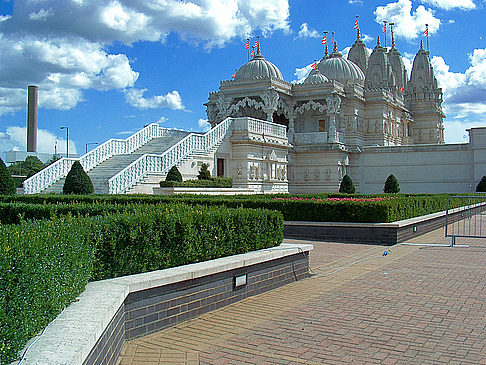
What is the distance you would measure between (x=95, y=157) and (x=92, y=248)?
80.7ft

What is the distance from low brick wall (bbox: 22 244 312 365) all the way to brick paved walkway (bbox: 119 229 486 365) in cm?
18

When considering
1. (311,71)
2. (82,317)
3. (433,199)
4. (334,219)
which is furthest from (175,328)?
(311,71)

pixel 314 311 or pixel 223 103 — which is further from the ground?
pixel 223 103

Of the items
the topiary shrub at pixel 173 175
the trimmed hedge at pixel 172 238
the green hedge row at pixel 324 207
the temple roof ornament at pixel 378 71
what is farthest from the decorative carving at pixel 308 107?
the trimmed hedge at pixel 172 238

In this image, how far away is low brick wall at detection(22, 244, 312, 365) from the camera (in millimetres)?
4344

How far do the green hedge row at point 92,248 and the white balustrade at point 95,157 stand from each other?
1602cm

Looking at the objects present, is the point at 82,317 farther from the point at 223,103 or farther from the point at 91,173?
the point at 223,103

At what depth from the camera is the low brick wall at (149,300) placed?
4.34 m

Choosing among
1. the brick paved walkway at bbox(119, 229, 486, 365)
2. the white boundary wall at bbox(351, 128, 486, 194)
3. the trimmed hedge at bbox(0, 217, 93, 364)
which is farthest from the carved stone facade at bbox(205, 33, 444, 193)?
the trimmed hedge at bbox(0, 217, 93, 364)

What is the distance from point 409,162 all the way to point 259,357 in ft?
142

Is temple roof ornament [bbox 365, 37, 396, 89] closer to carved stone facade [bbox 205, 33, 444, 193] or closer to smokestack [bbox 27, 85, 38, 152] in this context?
carved stone facade [bbox 205, 33, 444, 193]

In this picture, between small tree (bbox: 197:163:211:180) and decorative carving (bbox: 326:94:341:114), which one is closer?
small tree (bbox: 197:163:211:180)

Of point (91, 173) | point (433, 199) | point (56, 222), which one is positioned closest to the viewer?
point (56, 222)

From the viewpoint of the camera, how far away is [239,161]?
122 ft
